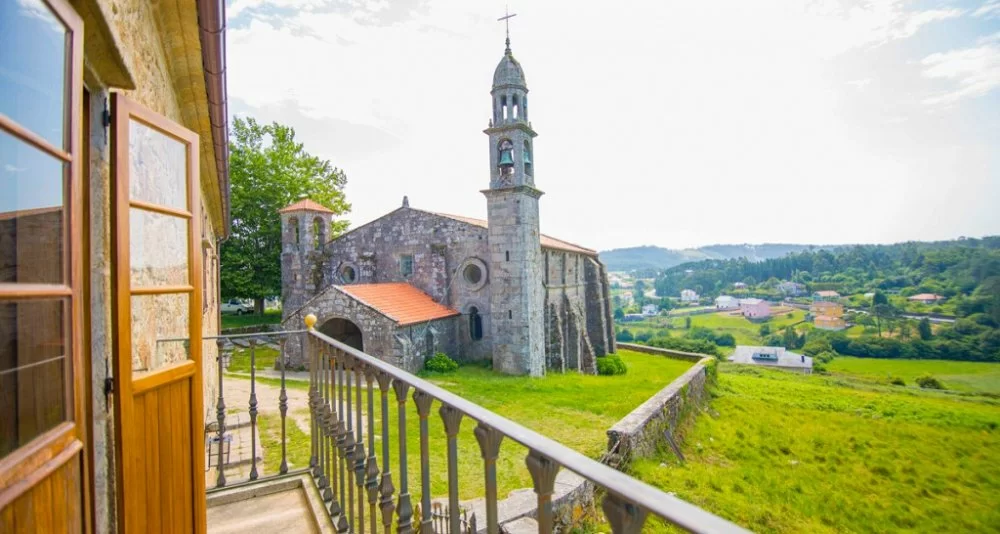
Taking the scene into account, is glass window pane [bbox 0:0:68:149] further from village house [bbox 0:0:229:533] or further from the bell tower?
the bell tower

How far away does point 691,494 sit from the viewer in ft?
26.9

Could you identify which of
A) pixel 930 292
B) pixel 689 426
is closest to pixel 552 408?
→ pixel 689 426

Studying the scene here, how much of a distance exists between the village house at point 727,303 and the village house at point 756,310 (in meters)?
5.90

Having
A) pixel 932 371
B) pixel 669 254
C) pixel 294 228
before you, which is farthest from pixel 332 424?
pixel 669 254

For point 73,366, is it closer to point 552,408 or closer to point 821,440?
point 552,408

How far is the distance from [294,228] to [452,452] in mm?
20701

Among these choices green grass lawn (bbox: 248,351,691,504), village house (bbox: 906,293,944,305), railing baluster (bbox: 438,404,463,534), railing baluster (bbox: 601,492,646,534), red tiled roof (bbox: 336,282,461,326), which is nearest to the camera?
railing baluster (bbox: 601,492,646,534)

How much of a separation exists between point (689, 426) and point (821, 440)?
12.3ft

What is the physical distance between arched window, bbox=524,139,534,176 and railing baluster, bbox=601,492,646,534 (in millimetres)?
17421

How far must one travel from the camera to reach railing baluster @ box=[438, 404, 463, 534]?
1.69m

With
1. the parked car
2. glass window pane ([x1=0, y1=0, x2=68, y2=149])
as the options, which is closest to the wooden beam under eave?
glass window pane ([x1=0, y1=0, x2=68, y2=149])

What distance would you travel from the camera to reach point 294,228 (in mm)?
20422

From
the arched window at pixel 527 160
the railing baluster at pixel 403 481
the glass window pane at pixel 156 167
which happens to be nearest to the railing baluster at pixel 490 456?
the railing baluster at pixel 403 481

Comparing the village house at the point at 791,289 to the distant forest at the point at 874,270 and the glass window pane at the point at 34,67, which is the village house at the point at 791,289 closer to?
the distant forest at the point at 874,270
